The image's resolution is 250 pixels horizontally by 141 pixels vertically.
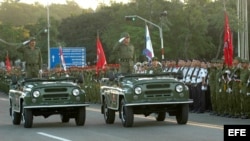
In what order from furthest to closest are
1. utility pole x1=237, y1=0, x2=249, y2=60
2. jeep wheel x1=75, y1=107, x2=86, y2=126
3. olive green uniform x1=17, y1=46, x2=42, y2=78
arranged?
utility pole x1=237, y1=0, x2=249, y2=60, olive green uniform x1=17, y1=46, x2=42, y2=78, jeep wheel x1=75, y1=107, x2=86, y2=126

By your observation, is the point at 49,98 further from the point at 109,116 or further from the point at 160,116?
the point at 160,116

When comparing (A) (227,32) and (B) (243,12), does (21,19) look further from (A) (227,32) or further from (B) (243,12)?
(A) (227,32)

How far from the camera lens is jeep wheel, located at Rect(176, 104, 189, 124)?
19.1 metres

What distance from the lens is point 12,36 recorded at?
114625mm

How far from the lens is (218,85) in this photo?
23844 mm

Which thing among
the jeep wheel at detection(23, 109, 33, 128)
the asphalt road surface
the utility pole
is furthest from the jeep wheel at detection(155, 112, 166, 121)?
the utility pole

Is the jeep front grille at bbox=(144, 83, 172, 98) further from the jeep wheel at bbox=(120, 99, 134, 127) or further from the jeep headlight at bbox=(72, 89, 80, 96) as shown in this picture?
the jeep headlight at bbox=(72, 89, 80, 96)

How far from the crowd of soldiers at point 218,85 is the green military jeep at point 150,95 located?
3.01m

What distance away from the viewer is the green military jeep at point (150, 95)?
18500 millimetres

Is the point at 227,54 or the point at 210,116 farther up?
the point at 227,54

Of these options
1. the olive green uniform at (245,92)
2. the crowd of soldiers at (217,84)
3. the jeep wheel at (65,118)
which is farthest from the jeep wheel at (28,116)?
the olive green uniform at (245,92)

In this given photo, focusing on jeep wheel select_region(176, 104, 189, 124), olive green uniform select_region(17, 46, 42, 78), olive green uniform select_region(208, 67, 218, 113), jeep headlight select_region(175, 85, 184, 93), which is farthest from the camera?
olive green uniform select_region(208, 67, 218, 113)

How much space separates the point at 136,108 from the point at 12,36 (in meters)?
97.4

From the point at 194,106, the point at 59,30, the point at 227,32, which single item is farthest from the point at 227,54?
the point at 59,30
